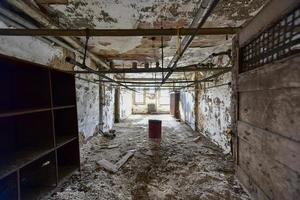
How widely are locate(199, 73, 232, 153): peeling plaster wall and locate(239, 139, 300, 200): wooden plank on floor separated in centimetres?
200

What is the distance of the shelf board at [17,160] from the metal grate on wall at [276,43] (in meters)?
2.02

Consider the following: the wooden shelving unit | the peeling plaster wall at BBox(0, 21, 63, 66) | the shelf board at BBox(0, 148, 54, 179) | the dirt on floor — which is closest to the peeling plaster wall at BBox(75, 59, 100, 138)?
the dirt on floor

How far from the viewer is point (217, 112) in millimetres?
4512

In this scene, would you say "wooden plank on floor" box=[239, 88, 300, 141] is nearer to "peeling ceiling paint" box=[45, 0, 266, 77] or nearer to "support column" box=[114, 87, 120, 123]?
"peeling ceiling paint" box=[45, 0, 266, 77]

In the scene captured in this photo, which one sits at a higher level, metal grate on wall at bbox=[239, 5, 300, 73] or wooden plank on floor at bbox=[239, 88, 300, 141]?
metal grate on wall at bbox=[239, 5, 300, 73]

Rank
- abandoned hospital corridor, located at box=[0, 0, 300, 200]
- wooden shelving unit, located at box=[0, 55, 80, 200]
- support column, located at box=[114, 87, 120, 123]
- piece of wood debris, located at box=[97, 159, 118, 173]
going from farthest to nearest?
1. support column, located at box=[114, 87, 120, 123]
2. piece of wood debris, located at box=[97, 159, 118, 173]
3. wooden shelving unit, located at box=[0, 55, 80, 200]
4. abandoned hospital corridor, located at box=[0, 0, 300, 200]

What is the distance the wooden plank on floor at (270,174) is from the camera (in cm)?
116

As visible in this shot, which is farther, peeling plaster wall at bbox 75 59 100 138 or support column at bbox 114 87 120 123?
support column at bbox 114 87 120 123

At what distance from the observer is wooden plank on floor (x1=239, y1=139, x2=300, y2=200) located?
1.16 metres

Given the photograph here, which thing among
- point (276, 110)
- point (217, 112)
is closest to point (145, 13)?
point (276, 110)

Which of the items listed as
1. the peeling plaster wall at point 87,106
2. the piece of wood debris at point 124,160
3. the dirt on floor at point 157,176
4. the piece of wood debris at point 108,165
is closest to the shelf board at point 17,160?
the dirt on floor at point 157,176

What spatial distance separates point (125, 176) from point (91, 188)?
521 millimetres

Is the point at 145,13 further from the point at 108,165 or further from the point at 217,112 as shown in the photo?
the point at 217,112

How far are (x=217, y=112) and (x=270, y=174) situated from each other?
3171 mm
